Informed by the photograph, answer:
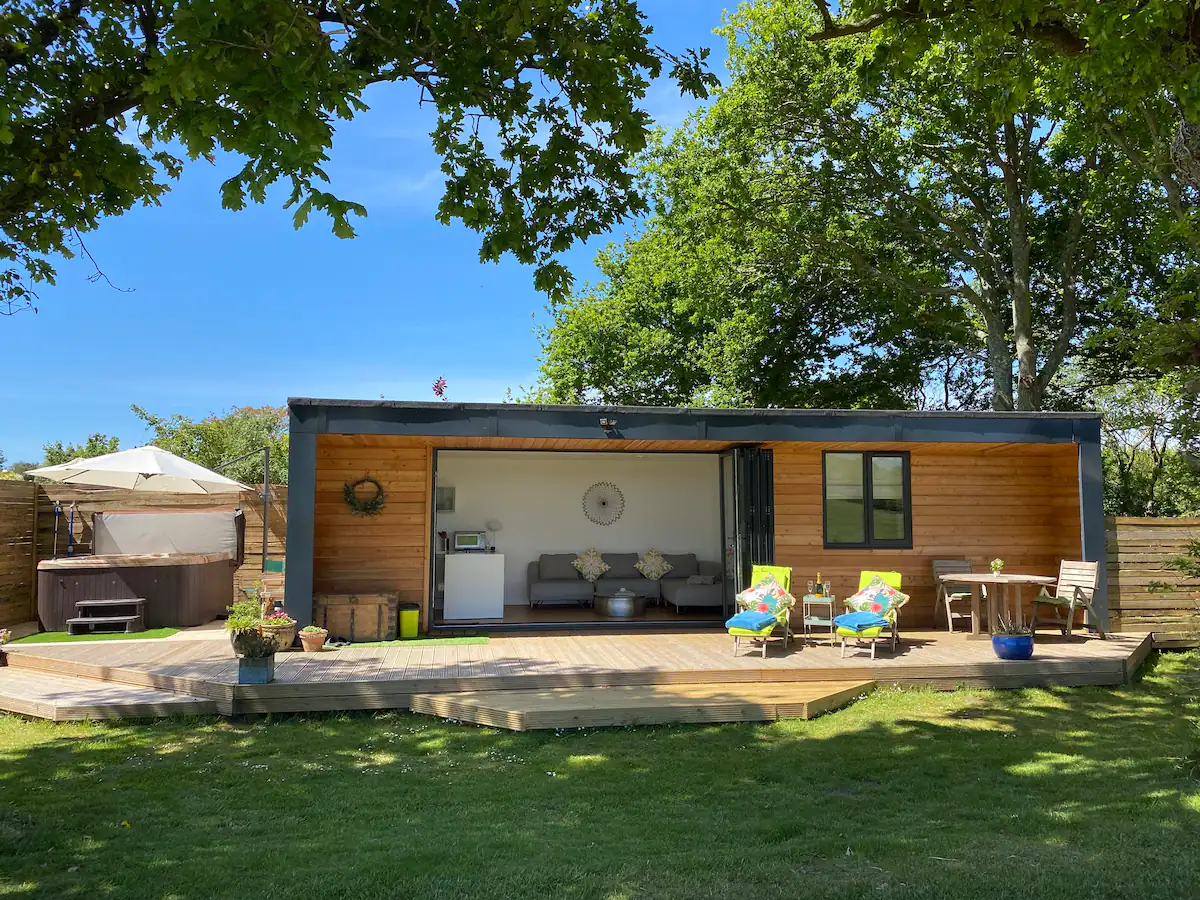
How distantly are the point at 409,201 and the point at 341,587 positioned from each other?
661cm

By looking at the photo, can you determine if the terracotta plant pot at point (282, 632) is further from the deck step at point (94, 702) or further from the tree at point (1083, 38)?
the tree at point (1083, 38)

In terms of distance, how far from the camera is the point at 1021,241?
611 inches

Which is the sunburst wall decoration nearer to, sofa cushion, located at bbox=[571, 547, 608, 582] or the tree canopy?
sofa cushion, located at bbox=[571, 547, 608, 582]

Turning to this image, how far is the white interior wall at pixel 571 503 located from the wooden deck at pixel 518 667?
13.8 feet

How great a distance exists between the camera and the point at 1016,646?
7680 mm

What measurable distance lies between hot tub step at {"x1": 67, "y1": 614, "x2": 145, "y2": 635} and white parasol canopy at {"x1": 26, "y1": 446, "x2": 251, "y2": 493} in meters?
1.52

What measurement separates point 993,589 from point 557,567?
5.85m

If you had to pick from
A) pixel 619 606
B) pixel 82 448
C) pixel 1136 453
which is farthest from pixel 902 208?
pixel 82 448

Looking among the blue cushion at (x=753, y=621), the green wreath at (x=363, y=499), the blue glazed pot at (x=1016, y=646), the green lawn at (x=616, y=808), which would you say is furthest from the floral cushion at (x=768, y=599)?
the green wreath at (x=363, y=499)

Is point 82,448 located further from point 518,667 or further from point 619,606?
point 518,667

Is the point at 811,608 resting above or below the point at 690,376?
below

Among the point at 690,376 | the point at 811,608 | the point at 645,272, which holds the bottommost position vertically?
the point at 811,608

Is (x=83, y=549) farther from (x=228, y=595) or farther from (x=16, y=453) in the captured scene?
(x=16, y=453)

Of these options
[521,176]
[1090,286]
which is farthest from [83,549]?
[1090,286]
